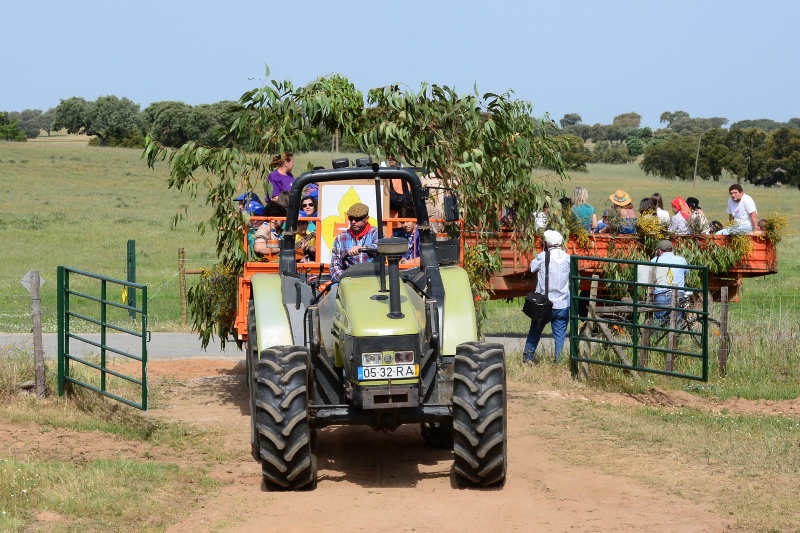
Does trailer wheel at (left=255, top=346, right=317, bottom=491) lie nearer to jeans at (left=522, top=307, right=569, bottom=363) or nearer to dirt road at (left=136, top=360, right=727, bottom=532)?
dirt road at (left=136, top=360, right=727, bottom=532)

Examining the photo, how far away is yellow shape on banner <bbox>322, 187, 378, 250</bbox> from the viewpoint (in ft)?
35.2

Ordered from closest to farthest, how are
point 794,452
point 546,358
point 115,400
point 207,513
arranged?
point 207,513 → point 794,452 → point 115,400 → point 546,358

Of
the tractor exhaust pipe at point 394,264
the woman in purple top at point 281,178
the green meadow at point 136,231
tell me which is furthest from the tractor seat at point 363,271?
the green meadow at point 136,231

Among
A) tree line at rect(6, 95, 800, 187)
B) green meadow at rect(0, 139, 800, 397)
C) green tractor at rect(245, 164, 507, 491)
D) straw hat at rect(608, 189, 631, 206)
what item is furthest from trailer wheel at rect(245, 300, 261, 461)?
tree line at rect(6, 95, 800, 187)

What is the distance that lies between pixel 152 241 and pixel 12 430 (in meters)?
25.7

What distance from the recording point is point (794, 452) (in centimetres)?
949

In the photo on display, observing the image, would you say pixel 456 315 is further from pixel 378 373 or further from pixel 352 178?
pixel 352 178

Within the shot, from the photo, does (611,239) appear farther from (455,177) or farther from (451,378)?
(451,378)

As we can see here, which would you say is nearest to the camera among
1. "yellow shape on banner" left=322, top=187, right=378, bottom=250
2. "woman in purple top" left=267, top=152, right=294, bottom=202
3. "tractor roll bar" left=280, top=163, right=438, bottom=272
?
"tractor roll bar" left=280, top=163, right=438, bottom=272

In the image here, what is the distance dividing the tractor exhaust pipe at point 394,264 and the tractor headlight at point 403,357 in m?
0.28

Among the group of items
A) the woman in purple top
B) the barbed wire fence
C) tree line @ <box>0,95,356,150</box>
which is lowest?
the barbed wire fence

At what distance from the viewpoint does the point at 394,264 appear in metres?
8.00

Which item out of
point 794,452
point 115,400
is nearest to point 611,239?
point 794,452

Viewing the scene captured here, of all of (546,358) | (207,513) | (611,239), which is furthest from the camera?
(611,239)
